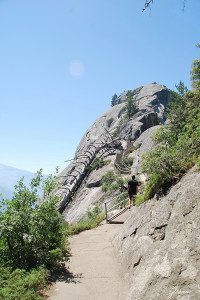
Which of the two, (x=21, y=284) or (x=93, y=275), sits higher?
(x=21, y=284)

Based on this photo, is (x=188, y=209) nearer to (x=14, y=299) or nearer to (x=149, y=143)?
(x=14, y=299)

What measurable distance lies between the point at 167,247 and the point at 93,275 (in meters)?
3.95

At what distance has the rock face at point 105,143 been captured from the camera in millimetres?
42719

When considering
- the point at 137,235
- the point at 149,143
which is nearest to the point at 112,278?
the point at 137,235

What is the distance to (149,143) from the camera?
4409 centimetres

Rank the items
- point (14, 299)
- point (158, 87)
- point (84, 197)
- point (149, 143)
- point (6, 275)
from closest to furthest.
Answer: point (14, 299), point (6, 275), point (84, 197), point (149, 143), point (158, 87)

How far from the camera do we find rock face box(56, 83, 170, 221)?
42719 mm

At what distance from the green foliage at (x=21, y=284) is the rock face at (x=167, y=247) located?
Answer: 289cm

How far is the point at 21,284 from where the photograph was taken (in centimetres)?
1014

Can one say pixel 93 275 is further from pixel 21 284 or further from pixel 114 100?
pixel 114 100

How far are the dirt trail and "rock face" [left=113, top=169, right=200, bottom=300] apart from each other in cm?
52

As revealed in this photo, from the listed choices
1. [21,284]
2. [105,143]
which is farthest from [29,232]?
[105,143]

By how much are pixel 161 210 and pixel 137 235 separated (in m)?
1.61

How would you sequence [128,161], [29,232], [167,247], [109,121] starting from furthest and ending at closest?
Result: 1. [109,121]
2. [128,161]
3. [29,232]
4. [167,247]
